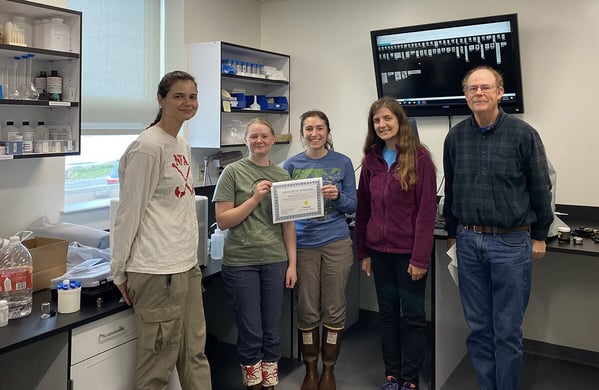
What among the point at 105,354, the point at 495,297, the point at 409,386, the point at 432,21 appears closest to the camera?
the point at 105,354

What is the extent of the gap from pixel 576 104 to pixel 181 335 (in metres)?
2.67

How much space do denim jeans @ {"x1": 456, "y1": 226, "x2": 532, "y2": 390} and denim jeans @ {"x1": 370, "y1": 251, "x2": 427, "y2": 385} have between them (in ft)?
0.76

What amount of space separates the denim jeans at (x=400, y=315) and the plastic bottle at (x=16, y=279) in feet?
5.05

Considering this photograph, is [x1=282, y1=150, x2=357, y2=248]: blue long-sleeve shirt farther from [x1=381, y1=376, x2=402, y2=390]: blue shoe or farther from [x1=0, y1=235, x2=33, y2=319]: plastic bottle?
[x1=0, y1=235, x2=33, y2=319]: plastic bottle

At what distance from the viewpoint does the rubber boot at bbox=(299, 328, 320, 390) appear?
2.61 m

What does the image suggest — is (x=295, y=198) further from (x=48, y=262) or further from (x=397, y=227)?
(x=48, y=262)

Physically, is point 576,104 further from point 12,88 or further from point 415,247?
point 12,88

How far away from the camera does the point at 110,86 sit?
10.5 ft

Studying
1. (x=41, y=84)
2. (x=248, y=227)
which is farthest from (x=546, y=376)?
(x=41, y=84)

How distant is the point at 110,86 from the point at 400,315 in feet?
7.38

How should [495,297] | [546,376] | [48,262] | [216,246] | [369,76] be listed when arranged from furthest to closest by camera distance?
1. [369,76]
2. [546,376]
3. [216,246]
4. [495,297]
5. [48,262]

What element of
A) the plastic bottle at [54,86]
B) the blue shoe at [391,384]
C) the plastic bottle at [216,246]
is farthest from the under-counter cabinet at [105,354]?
the blue shoe at [391,384]

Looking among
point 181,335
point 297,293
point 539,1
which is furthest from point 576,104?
point 181,335

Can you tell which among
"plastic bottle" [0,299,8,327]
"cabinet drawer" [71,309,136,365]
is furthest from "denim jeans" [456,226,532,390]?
"plastic bottle" [0,299,8,327]
